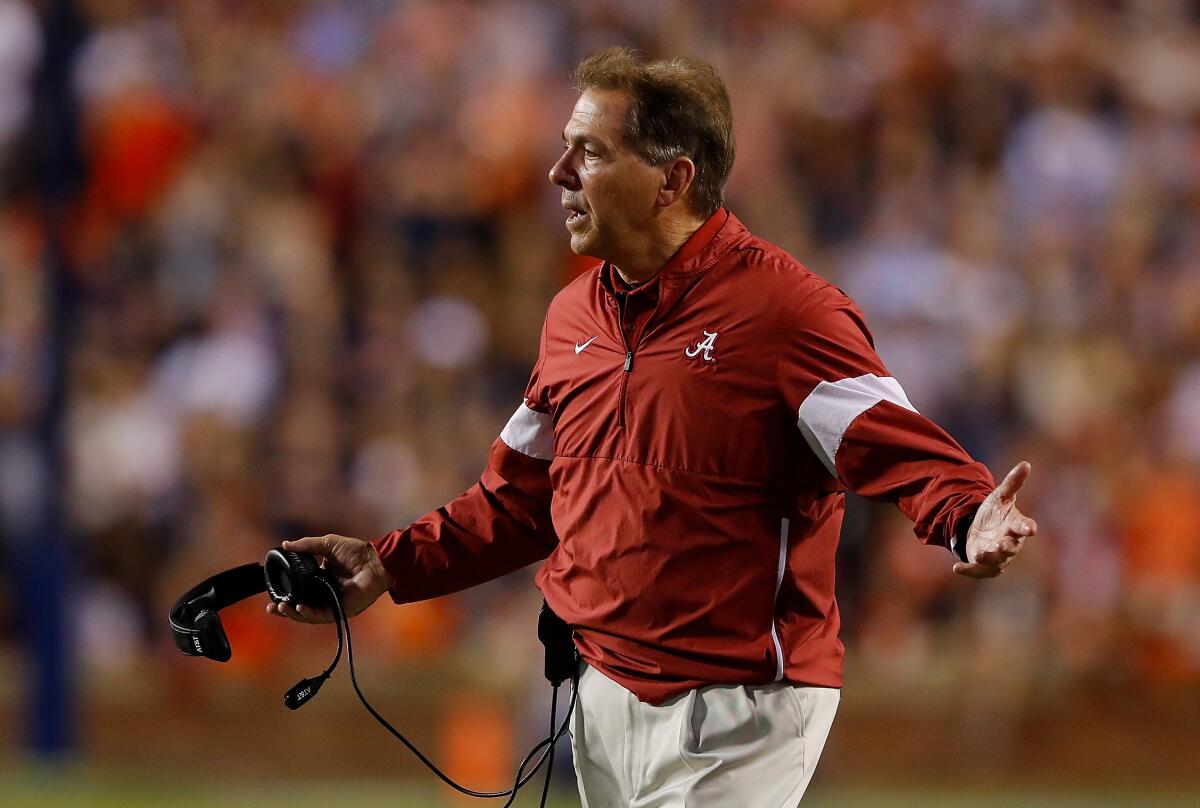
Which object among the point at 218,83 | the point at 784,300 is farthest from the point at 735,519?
the point at 218,83

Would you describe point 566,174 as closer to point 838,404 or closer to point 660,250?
Answer: point 660,250

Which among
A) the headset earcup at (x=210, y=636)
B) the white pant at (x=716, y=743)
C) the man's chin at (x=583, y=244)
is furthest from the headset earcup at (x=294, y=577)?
the man's chin at (x=583, y=244)

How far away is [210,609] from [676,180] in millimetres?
1252

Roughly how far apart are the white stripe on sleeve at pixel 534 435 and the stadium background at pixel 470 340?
432 cm

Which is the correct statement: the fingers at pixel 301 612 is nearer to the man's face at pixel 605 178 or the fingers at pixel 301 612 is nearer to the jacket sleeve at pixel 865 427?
the man's face at pixel 605 178

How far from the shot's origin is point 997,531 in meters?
2.90

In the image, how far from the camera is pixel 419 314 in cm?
927

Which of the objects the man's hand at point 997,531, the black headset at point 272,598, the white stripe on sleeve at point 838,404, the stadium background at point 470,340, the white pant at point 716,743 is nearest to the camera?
the man's hand at point 997,531

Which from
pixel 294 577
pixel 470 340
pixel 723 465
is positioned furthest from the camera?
pixel 470 340

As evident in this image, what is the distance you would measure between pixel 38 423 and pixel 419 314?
1889 millimetres

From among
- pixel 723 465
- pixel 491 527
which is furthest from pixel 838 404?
pixel 491 527

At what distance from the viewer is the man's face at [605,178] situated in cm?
344

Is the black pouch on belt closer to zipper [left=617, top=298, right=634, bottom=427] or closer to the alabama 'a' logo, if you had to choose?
zipper [left=617, top=298, right=634, bottom=427]

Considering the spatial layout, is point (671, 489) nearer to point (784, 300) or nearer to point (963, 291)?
point (784, 300)
